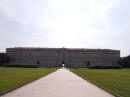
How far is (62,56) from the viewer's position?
138 m

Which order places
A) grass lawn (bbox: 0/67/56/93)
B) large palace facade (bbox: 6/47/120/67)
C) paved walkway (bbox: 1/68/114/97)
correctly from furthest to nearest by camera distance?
large palace facade (bbox: 6/47/120/67), grass lawn (bbox: 0/67/56/93), paved walkway (bbox: 1/68/114/97)

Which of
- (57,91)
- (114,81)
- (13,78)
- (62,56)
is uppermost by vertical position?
(57,91)

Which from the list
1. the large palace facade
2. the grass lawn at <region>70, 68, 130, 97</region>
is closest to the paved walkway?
the grass lawn at <region>70, 68, 130, 97</region>

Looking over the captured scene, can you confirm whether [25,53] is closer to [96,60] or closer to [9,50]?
[9,50]

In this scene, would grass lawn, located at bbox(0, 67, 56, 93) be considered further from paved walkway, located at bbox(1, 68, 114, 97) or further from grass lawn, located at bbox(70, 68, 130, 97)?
grass lawn, located at bbox(70, 68, 130, 97)

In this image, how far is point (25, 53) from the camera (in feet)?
451

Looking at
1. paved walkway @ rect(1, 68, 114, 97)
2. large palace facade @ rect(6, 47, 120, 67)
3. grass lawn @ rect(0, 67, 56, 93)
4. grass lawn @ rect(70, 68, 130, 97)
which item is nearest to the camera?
paved walkway @ rect(1, 68, 114, 97)

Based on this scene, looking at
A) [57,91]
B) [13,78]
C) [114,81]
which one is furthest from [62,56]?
[57,91]

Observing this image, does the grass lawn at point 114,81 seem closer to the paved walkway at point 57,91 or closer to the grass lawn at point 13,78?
the paved walkway at point 57,91

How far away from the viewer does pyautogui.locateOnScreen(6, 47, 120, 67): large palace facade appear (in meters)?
137

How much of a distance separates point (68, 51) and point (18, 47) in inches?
1381

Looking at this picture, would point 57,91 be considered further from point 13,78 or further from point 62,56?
point 62,56

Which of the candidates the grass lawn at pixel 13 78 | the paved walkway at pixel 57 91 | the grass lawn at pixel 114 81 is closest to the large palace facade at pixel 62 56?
the grass lawn at pixel 13 78

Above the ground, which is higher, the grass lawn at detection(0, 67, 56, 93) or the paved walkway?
the paved walkway
